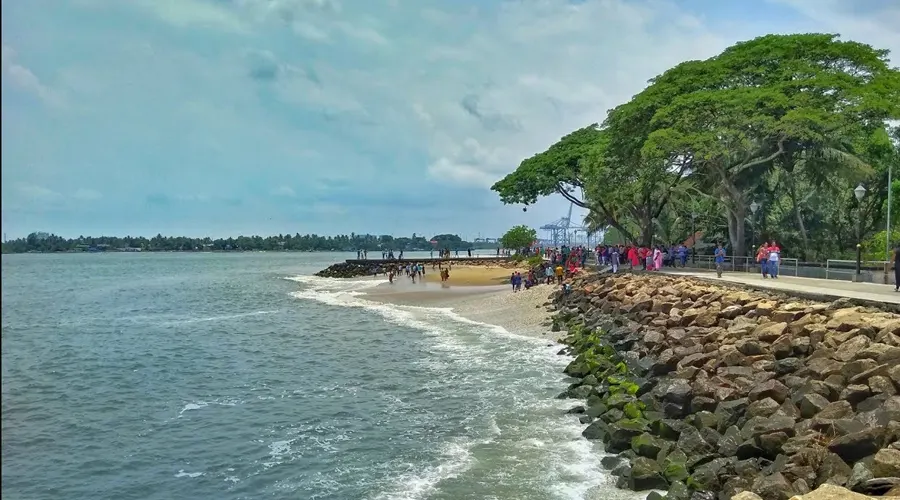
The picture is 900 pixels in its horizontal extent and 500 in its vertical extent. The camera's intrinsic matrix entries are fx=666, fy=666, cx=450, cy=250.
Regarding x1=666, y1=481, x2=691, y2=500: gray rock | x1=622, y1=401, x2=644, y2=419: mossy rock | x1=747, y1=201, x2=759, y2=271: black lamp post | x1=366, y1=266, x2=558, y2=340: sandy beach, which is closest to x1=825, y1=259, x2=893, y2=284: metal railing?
x1=747, y1=201, x2=759, y2=271: black lamp post

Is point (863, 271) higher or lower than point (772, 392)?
higher

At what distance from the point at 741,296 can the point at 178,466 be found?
13.7m

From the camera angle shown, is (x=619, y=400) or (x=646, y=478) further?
(x=619, y=400)

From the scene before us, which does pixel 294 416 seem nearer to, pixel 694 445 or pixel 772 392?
pixel 694 445

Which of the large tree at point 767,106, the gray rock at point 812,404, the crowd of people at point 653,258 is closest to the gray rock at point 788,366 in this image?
the gray rock at point 812,404

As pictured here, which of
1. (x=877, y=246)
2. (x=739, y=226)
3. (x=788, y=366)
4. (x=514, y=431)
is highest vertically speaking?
(x=739, y=226)

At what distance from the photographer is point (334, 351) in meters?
21.9

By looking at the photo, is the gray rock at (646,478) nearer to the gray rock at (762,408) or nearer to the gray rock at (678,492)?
the gray rock at (678,492)

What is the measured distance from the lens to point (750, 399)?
9.99m

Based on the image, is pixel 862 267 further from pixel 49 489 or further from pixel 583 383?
pixel 49 489

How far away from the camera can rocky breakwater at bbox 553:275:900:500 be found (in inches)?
294

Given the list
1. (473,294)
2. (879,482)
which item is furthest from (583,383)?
(473,294)

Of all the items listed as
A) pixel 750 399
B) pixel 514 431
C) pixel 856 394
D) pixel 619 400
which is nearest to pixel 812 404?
pixel 856 394

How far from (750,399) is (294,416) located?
28.6 ft
